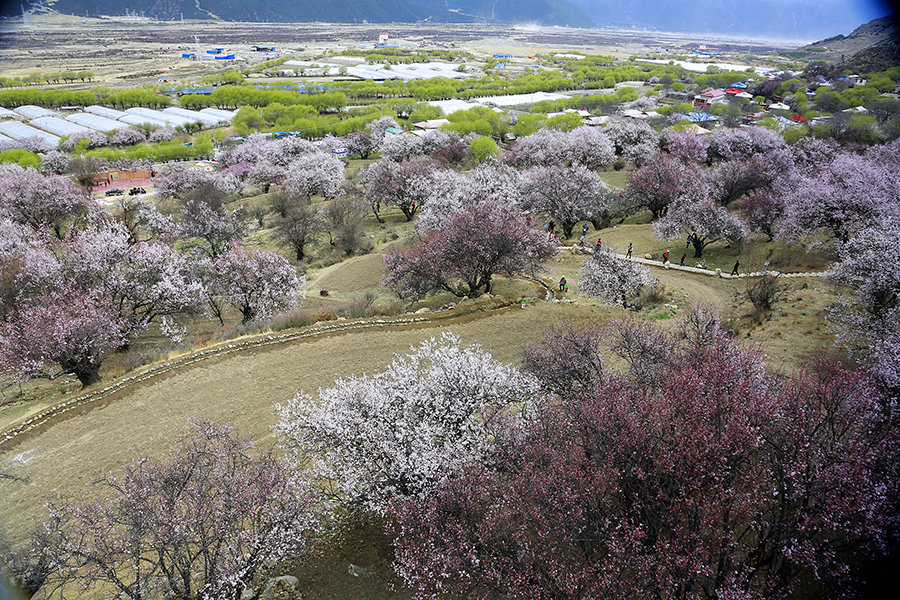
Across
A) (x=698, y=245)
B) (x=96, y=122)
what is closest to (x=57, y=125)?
(x=96, y=122)

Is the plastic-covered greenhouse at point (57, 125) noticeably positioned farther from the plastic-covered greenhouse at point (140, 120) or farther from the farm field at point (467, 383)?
the farm field at point (467, 383)

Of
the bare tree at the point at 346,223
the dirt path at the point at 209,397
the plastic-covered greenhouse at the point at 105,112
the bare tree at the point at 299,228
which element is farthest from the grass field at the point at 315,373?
the plastic-covered greenhouse at the point at 105,112

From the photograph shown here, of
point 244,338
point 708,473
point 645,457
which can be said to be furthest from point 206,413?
A: point 708,473

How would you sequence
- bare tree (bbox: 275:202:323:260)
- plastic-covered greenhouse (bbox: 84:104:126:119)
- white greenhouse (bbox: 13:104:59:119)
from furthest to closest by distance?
plastic-covered greenhouse (bbox: 84:104:126:119), white greenhouse (bbox: 13:104:59:119), bare tree (bbox: 275:202:323:260)

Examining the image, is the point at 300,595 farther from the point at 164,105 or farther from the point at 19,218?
the point at 164,105

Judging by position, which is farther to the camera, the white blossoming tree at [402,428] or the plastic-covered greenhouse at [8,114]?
the plastic-covered greenhouse at [8,114]

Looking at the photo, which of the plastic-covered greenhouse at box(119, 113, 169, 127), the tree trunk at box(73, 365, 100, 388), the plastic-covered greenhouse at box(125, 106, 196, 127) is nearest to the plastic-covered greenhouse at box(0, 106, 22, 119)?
the plastic-covered greenhouse at box(125, 106, 196, 127)

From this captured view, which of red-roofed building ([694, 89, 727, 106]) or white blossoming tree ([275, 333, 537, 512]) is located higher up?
red-roofed building ([694, 89, 727, 106])

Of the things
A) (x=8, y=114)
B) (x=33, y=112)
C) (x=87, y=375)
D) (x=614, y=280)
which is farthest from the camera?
(x=33, y=112)

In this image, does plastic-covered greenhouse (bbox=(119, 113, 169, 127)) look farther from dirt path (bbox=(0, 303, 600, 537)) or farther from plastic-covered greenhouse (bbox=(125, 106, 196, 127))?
dirt path (bbox=(0, 303, 600, 537))

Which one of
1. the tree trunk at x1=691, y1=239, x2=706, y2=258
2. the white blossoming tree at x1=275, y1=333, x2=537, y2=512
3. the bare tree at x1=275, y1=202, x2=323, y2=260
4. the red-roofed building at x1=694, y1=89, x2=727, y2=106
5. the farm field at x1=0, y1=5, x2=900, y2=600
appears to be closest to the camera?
the farm field at x1=0, y1=5, x2=900, y2=600

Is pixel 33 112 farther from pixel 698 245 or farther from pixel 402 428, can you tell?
pixel 698 245
